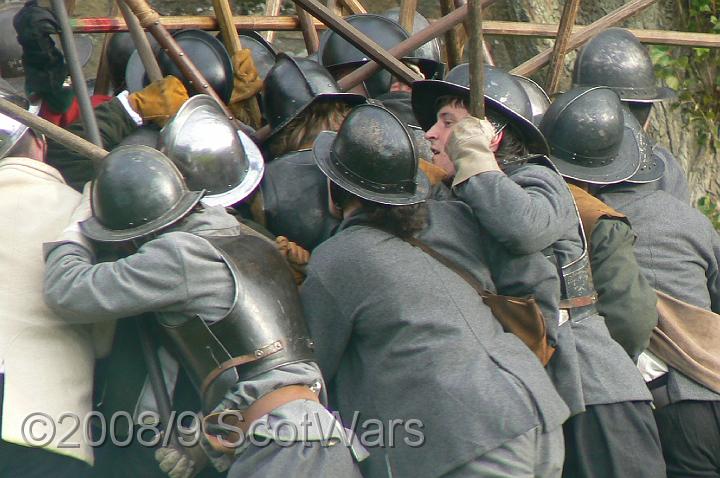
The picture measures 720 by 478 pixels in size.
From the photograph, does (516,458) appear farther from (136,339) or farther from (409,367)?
(136,339)

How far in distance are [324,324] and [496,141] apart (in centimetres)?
100

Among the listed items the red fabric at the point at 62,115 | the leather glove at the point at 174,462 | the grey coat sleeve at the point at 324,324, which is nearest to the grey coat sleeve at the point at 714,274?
the grey coat sleeve at the point at 324,324

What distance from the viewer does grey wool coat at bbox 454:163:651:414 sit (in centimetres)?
403

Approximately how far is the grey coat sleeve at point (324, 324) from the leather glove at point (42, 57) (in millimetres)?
1662

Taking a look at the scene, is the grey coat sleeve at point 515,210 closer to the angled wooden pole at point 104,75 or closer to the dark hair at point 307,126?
the dark hair at point 307,126

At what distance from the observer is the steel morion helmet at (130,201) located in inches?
152

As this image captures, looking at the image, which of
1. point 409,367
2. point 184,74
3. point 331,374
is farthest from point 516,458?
point 184,74

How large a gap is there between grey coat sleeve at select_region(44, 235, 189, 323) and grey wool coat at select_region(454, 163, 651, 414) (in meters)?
1.05

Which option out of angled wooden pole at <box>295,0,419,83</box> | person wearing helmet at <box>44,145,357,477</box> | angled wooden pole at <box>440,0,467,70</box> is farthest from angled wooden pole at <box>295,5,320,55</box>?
person wearing helmet at <box>44,145,357,477</box>

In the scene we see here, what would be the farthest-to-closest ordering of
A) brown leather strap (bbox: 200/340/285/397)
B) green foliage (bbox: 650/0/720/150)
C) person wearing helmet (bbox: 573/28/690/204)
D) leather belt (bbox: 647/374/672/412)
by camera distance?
green foliage (bbox: 650/0/720/150)
person wearing helmet (bbox: 573/28/690/204)
leather belt (bbox: 647/374/672/412)
brown leather strap (bbox: 200/340/285/397)

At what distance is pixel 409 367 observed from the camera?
12.6 ft

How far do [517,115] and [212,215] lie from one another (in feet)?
3.97

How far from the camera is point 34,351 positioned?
3.90m

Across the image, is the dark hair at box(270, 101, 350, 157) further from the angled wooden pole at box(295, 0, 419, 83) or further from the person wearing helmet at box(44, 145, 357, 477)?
the person wearing helmet at box(44, 145, 357, 477)
